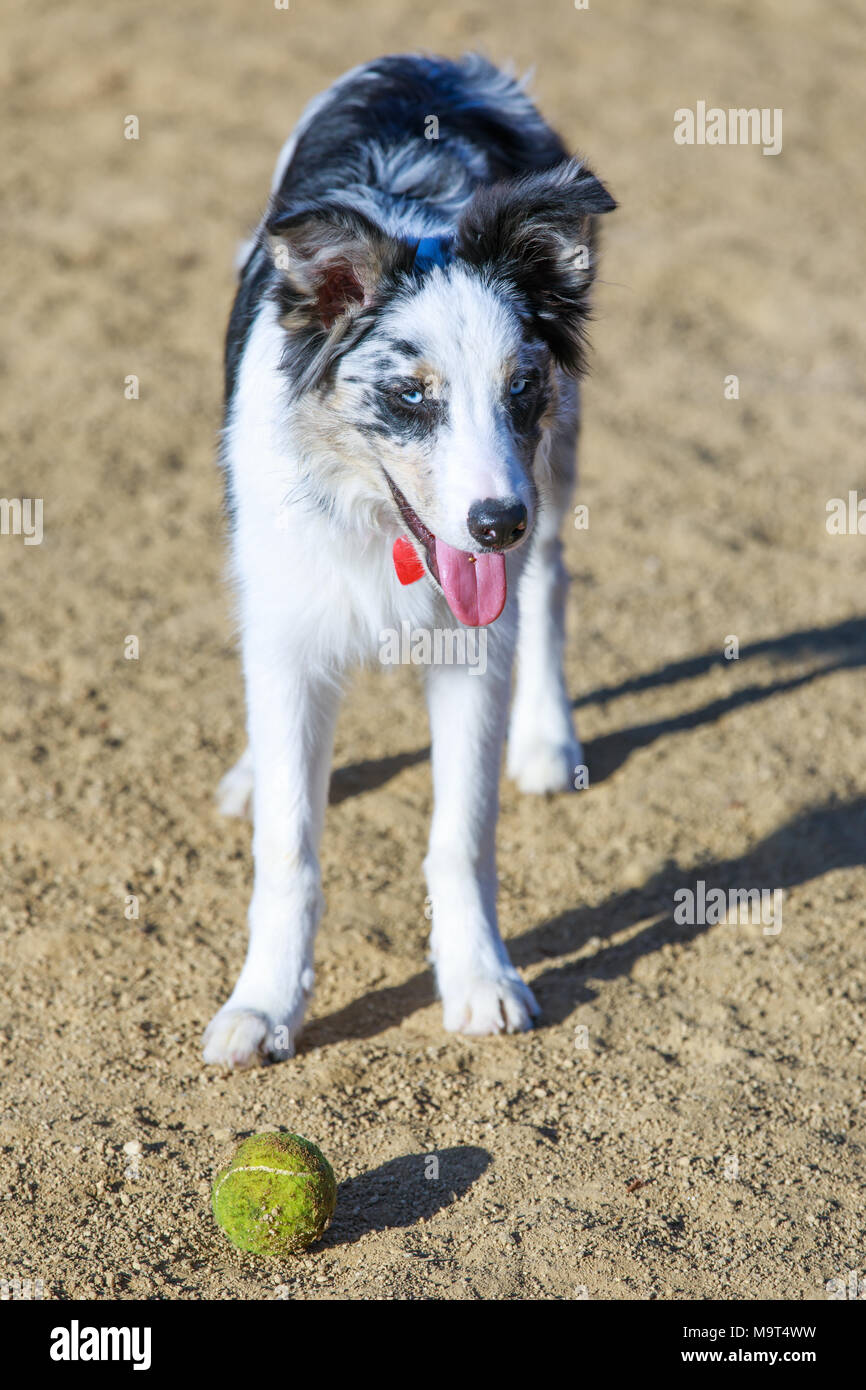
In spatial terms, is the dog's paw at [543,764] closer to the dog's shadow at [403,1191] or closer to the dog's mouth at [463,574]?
the dog's mouth at [463,574]

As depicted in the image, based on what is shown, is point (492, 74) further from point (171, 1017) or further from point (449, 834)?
point (171, 1017)

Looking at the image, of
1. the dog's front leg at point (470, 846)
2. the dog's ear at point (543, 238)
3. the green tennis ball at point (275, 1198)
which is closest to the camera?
the green tennis ball at point (275, 1198)

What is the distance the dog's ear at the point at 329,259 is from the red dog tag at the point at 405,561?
54cm

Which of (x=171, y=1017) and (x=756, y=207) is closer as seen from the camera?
(x=171, y=1017)

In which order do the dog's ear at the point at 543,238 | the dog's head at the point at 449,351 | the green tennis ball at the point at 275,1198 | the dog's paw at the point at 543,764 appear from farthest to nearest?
the dog's paw at the point at 543,764
the dog's ear at the point at 543,238
the dog's head at the point at 449,351
the green tennis ball at the point at 275,1198

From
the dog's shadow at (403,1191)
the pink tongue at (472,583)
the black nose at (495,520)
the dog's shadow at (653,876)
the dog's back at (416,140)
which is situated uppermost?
the dog's back at (416,140)

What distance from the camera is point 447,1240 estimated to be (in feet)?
10.1

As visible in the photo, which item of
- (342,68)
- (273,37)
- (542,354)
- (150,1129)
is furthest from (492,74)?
(273,37)

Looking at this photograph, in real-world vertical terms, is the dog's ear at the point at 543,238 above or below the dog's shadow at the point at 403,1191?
above

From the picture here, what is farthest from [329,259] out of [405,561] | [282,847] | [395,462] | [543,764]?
[543,764]

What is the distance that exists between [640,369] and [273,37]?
5443 mm

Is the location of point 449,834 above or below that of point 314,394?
below

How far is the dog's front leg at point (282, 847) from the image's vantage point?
3682 millimetres

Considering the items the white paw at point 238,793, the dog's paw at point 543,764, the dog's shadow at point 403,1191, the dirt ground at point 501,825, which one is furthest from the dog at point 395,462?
the dog's paw at point 543,764
